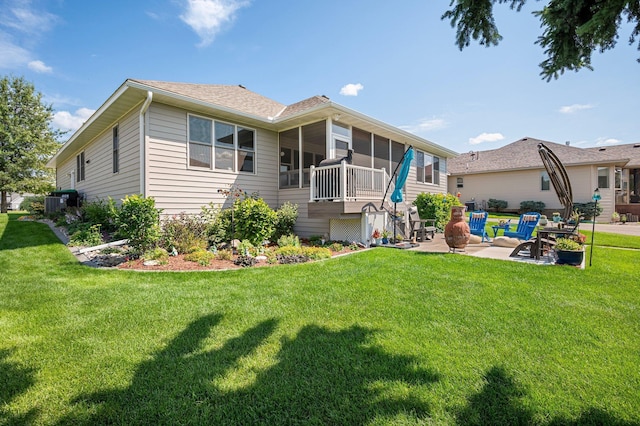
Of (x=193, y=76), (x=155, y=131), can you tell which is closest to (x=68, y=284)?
(x=155, y=131)

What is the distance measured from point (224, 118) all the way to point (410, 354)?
8.32 meters

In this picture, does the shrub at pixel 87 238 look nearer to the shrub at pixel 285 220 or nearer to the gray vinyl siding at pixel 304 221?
the shrub at pixel 285 220

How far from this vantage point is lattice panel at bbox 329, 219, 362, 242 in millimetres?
8453

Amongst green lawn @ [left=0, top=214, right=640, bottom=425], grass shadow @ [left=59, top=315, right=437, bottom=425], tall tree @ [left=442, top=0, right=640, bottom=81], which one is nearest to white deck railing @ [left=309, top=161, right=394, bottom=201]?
green lawn @ [left=0, top=214, right=640, bottom=425]

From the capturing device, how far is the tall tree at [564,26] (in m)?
1.96

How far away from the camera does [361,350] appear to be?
2.51 metres

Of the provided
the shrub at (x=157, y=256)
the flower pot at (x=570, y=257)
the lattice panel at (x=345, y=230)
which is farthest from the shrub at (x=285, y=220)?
the flower pot at (x=570, y=257)

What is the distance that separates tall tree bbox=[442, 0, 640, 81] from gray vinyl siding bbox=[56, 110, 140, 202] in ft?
26.3

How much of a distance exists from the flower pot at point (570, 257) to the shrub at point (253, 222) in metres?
6.18

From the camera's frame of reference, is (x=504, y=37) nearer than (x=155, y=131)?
Yes

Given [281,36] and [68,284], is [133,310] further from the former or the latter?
[281,36]

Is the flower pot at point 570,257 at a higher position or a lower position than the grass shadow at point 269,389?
higher

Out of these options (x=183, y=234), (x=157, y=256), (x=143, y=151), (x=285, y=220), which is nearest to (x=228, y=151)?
(x=143, y=151)

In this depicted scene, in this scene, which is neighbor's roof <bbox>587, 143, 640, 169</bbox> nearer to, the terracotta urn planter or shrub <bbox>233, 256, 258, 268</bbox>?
the terracotta urn planter
